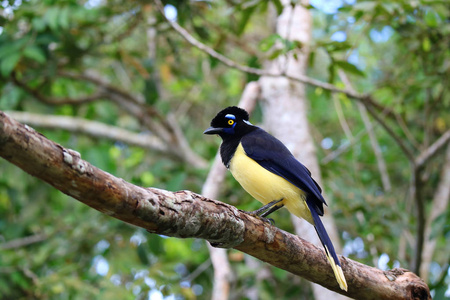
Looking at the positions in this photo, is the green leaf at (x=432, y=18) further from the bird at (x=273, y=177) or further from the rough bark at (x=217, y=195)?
the bird at (x=273, y=177)

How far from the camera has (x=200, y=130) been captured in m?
9.30

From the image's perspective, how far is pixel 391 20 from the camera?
17.0 feet

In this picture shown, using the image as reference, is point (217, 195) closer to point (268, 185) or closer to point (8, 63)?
point (268, 185)

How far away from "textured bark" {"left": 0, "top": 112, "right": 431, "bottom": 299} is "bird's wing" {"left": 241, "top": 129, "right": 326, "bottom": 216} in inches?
20.6

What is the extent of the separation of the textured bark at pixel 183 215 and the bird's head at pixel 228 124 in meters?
1.29

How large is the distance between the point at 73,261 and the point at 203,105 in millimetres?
4024

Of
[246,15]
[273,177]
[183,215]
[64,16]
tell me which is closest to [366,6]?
[246,15]

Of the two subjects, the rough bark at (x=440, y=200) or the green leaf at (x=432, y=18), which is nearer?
the green leaf at (x=432, y=18)

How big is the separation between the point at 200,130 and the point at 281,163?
579 centimetres

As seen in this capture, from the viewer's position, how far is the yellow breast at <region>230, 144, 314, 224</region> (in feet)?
11.6

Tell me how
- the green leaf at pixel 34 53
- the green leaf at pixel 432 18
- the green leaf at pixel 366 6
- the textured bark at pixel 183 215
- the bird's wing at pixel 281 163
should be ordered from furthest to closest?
the green leaf at pixel 34 53 → the green leaf at pixel 432 18 → the green leaf at pixel 366 6 → the bird's wing at pixel 281 163 → the textured bark at pixel 183 215

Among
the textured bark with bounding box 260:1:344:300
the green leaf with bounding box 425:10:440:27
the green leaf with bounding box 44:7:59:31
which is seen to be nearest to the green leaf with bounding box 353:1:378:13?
the textured bark with bounding box 260:1:344:300

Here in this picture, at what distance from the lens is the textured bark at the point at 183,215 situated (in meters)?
1.79

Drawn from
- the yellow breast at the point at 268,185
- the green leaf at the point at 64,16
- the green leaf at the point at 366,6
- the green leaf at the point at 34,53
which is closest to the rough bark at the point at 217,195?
the yellow breast at the point at 268,185
